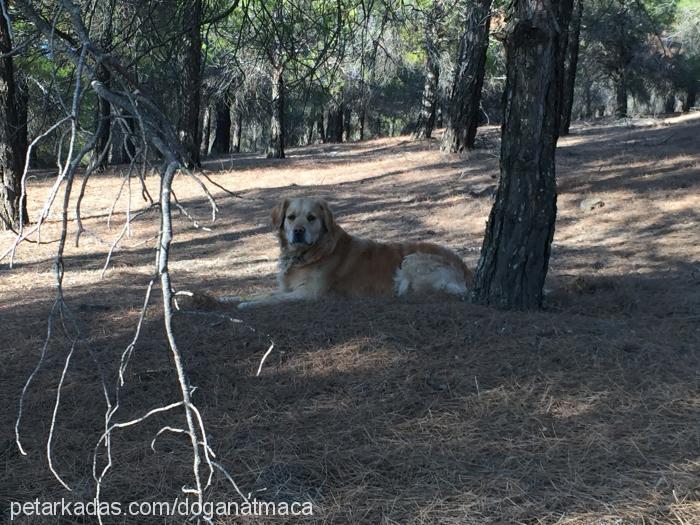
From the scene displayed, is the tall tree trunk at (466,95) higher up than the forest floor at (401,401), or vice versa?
the tall tree trunk at (466,95)

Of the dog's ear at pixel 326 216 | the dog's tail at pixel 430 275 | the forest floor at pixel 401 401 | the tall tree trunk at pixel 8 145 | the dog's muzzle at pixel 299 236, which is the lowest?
the forest floor at pixel 401 401

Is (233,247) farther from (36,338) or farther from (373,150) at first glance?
(373,150)

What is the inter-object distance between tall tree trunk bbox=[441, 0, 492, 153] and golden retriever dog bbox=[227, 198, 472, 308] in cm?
1082

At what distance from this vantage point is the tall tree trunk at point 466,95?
17.6 m

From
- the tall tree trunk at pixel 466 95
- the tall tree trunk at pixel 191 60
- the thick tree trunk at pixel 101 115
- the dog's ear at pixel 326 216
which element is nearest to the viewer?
the thick tree trunk at pixel 101 115

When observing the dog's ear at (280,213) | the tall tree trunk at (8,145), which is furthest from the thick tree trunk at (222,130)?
the dog's ear at (280,213)

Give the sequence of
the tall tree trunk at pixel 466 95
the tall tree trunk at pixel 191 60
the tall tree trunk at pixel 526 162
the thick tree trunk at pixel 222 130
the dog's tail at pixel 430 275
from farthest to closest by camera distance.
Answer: the thick tree trunk at pixel 222 130, the tall tree trunk at pixel 466 95, the dog's tail at pixel 430 275, the tall tree trunk at pixel 526 162, the tall tree trunk at pixel 191 60

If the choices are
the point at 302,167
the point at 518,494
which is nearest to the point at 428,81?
the point at 302,167

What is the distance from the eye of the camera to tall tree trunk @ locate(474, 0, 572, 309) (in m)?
5.38

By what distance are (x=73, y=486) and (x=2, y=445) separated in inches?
25.6

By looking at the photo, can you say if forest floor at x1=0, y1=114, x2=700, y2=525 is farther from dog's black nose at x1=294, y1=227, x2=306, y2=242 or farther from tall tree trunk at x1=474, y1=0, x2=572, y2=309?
dog's black nose at x1=294, y1=227, x2=306, y2=242

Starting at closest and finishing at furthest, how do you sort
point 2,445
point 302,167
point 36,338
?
point 2,445
point 36,338
point 302,167

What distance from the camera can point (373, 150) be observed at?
25.4 meters

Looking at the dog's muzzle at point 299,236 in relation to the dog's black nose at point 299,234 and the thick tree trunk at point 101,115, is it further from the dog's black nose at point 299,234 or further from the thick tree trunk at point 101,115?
the thick tree trunk at point 101,115
